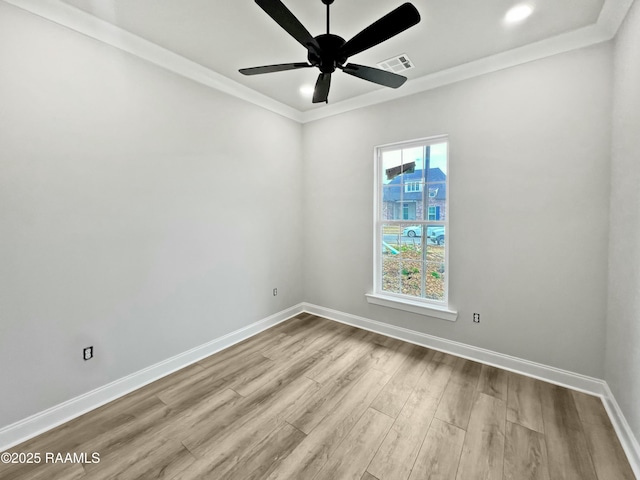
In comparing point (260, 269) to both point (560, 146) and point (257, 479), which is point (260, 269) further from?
point (560, 146)

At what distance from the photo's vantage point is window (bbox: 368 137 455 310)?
2945mm

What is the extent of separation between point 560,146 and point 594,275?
1.11 meters

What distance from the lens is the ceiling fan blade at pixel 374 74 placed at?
1906 millimetres

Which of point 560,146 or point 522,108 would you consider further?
point 522,108

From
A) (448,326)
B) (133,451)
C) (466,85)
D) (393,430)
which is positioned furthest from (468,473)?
(466,85)

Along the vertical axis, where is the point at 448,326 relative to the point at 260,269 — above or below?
below

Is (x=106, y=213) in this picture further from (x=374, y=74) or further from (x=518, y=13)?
(x=518, y=13)

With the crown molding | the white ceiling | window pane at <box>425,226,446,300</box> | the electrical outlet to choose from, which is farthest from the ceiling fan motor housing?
the electrical outlet

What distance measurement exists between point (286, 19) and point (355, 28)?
976mm

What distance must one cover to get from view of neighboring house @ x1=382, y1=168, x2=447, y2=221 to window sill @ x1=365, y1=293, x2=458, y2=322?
39.0 inches

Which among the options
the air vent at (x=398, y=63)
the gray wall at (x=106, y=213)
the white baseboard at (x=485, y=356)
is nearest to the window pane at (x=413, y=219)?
the white baseboard at (x=485, y=356)

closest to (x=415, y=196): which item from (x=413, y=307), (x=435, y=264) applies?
(x=435, y=264)

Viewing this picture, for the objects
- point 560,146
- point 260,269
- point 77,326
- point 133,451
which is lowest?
point 133,451

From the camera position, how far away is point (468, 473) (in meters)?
1.52
